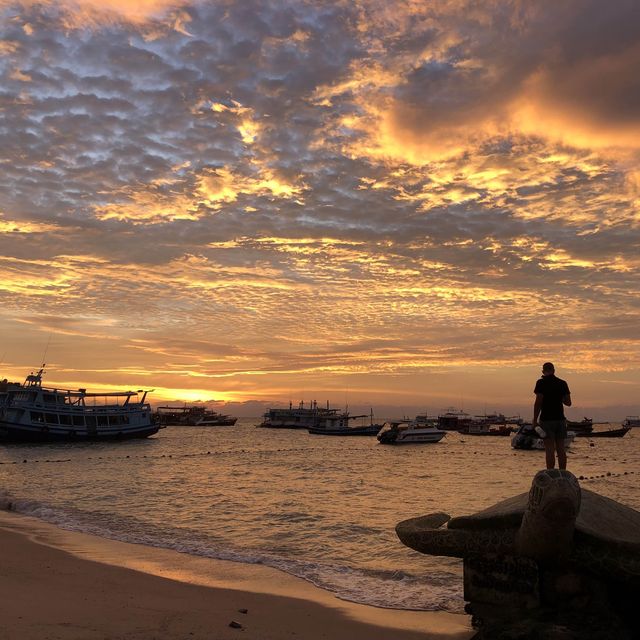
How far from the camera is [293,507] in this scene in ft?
68.1

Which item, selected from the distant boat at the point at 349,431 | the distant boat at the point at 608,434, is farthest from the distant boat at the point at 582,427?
the distant boat at the point at 349,431

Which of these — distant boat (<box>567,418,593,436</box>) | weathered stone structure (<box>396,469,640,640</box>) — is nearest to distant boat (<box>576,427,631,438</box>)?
distant boat (<box>567,418,593,436</box>)

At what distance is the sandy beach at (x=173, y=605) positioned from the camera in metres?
6.62

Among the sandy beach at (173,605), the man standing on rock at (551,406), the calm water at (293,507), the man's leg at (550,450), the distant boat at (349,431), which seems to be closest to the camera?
the sandy beach at (173,605)

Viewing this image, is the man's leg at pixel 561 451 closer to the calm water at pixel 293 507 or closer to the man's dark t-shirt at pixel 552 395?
the man's dark t-shirt at pixel 552 395

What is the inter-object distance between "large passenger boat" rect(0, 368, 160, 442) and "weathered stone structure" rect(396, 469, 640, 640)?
67.5 metres

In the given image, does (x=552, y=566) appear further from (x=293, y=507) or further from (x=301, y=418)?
(x=301, y=418)

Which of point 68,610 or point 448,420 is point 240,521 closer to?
point 68,610

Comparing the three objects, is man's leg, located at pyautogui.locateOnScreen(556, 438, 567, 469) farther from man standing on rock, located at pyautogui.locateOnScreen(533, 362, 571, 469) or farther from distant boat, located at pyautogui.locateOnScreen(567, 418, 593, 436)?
distant boat, located at pyautogui.locateOnScreen(567, 418, 593, 436)

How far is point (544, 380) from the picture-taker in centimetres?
893

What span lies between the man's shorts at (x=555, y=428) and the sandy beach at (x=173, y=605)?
2.96 m

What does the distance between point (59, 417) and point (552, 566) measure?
70.3 m

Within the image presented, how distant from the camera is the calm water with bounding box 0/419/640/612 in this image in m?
11.1

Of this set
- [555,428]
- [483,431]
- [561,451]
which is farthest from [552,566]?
[483,431]
